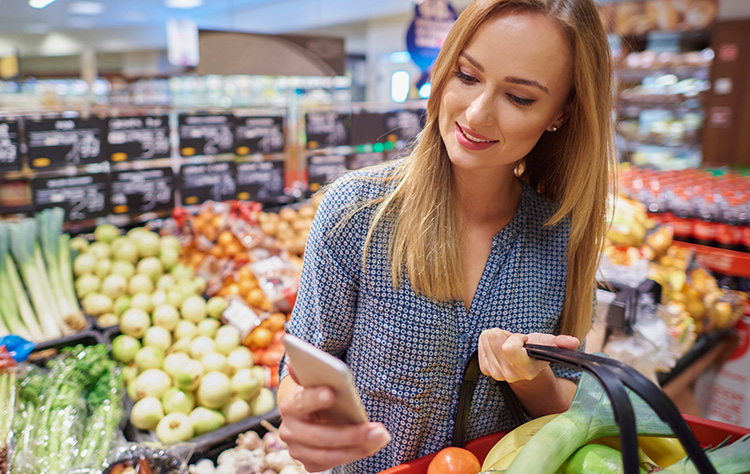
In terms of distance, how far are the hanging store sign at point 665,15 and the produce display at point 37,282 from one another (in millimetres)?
6374

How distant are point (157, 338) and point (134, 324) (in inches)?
5.8

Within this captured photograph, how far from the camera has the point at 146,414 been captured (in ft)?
6.02

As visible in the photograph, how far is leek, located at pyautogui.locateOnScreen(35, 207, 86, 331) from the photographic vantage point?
2.38m

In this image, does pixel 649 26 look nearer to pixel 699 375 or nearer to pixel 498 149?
pixel 699 375

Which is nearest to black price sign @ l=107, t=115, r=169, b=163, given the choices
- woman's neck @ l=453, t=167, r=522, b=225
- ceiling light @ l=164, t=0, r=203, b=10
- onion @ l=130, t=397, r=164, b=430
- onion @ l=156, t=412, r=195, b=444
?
onion @ l=130, t=397, r=164, b=430

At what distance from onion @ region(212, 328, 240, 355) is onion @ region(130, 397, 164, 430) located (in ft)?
1.25

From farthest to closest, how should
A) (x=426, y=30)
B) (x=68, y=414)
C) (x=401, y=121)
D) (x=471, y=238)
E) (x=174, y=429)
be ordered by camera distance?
(x=426, y=30), (x=401, y=121), (x=174, y=429), (x=68, y=414), (x=471, y=238)

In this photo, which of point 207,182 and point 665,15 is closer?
point 207,182

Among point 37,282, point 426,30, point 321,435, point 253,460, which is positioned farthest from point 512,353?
point 426,30

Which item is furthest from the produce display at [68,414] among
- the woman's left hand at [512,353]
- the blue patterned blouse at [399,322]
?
the woman's left hand at [512,353]

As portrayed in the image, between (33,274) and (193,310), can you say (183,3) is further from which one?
(193,310)

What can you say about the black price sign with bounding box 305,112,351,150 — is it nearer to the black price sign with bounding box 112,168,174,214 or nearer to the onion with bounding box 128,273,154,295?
the black price sign with bounding box 112,168,174,214

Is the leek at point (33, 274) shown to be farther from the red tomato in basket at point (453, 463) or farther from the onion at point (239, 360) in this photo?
the red tomato in basket at point (453, 463)

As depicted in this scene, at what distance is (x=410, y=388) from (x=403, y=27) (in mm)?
10824
